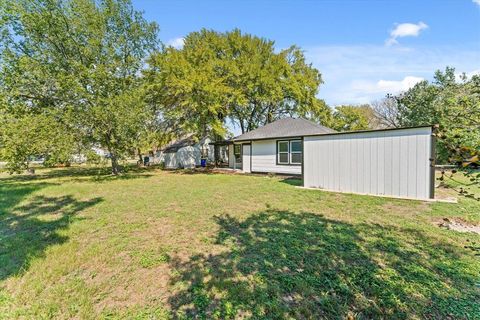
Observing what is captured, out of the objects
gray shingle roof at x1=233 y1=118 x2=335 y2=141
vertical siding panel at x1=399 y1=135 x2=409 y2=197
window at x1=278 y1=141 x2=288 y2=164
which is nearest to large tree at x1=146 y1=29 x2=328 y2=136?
gray shingle roof at x1=233 y1=118 x2=335 y2=141

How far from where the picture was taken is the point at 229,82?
18734 mm

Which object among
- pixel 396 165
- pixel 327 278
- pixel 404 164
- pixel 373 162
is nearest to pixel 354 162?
pixel 373 162

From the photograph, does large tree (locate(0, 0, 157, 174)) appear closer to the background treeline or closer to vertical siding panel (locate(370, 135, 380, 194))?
the background treeline

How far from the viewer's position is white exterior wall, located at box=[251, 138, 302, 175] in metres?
13.5

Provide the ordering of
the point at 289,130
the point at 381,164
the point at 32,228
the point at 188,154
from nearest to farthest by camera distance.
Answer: the point at 32,228, the point at 381,164, the point at 289,130, the point at 188,154

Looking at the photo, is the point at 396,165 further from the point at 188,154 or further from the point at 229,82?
the point at 188,154

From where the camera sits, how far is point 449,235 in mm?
4258

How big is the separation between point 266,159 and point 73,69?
40.1 ft

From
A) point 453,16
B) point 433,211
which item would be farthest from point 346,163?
point 453,16

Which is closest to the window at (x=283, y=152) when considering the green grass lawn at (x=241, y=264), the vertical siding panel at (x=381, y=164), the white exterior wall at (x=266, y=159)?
the white exterior wall at (x=266, y=159)

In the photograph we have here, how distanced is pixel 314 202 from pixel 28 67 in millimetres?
14970

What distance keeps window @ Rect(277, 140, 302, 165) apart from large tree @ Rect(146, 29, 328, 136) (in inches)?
201

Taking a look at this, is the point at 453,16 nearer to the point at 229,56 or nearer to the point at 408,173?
the point at 408,173

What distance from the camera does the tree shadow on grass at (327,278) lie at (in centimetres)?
242
